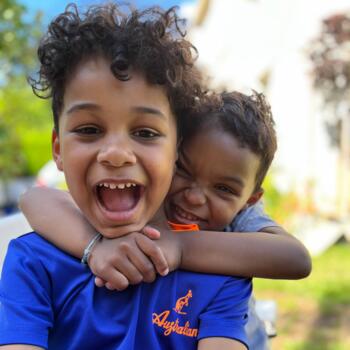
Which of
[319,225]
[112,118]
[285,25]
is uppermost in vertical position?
[285,25]

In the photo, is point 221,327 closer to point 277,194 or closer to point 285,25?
point 277,194

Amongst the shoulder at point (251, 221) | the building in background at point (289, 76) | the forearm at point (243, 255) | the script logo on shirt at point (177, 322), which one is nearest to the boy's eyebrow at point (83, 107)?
the forearm at point (243, 255)

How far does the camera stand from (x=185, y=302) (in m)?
1.56

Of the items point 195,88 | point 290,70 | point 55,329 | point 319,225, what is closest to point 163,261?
point 55,329

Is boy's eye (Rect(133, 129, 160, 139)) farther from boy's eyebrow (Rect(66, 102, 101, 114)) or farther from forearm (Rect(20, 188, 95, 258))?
forearm (Rect(20, 188, 95, 258))

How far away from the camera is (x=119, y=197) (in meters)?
Answer: 1.50

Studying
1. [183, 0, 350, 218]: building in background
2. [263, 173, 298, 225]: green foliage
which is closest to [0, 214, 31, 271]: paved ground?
[263, 173, 298, 225]: green foliage

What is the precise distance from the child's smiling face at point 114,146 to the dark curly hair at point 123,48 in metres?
0.03

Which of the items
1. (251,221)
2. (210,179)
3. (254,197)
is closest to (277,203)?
(254,197)

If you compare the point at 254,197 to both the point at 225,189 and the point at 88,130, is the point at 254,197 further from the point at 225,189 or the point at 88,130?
the point at 88,130

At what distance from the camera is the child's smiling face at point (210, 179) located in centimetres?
173

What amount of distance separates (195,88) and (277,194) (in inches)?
205

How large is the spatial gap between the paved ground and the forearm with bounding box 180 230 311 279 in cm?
103

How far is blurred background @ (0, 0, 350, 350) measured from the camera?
4.84m
